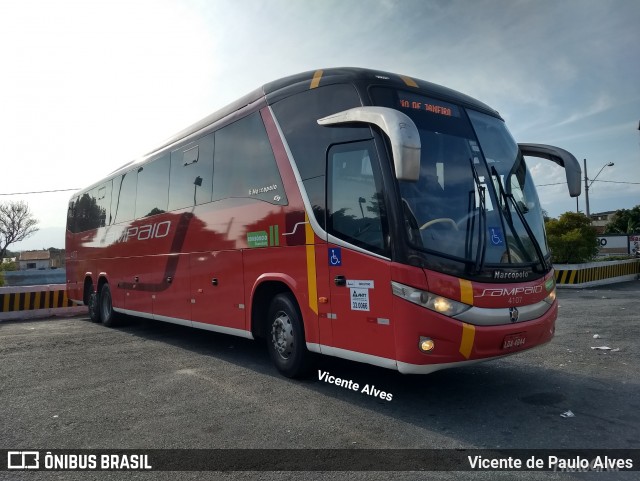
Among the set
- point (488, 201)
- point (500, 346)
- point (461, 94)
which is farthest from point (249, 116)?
point (500, 346)

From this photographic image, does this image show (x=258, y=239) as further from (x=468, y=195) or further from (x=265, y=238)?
(x=468, y=195)

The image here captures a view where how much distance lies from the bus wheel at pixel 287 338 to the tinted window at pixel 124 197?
5673mm

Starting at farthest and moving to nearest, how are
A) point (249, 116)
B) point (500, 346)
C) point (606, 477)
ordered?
point (249, 116) → point (500, 346) → point (606, 477)

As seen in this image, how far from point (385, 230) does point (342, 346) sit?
1.37m

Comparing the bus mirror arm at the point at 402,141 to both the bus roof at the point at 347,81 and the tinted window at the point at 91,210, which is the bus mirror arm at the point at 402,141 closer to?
the bus roof at the point at 347,81

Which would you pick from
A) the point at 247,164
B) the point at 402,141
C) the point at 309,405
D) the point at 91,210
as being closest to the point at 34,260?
the point at 91,210

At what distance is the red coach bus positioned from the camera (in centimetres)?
475

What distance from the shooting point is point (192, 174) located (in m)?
8.56

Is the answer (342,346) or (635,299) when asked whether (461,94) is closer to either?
(342,346)

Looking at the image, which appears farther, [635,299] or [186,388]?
[635,299]

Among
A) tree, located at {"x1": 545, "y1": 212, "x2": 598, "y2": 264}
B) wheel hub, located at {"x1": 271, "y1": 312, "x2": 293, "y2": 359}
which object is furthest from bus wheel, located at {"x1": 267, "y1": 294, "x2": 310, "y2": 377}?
tree, located at {"x1": 545, "y1": 212, "x2": 598, "y2": 264}

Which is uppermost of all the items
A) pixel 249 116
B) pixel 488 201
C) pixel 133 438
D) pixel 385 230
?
pixel 249 116

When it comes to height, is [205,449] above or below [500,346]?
below

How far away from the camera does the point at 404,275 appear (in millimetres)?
4723
